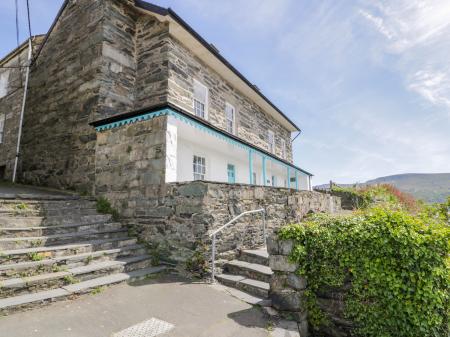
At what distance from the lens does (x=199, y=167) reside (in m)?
10.4

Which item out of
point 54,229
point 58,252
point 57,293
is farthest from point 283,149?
point 57,293

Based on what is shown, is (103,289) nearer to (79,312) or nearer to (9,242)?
(79,312)

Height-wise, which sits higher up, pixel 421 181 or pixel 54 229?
pixel 421 181

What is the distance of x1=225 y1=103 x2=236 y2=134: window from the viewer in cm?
1272

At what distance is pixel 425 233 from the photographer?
385 cm

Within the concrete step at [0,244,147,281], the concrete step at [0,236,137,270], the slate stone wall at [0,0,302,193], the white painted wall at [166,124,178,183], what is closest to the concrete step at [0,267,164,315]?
the concrete step at [0,244,147,281]

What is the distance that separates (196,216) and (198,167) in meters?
4.70

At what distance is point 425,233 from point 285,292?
7.27ft

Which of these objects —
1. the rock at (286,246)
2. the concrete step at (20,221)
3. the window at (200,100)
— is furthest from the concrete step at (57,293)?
the window at (200,100)

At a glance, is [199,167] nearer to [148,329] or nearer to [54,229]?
[54,229]

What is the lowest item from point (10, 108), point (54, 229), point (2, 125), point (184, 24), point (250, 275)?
point (250, 275)

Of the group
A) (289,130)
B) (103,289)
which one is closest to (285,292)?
(103,289)

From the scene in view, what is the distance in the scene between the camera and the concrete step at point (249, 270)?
539 centimetres

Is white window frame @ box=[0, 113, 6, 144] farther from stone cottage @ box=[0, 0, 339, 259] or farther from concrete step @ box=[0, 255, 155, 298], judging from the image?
concrete step @ box=[0, 255, 155, 298]
